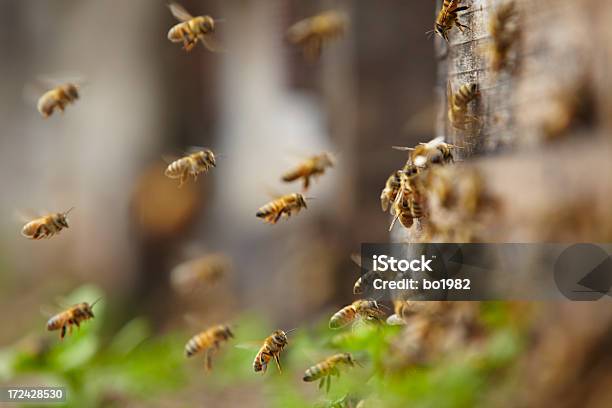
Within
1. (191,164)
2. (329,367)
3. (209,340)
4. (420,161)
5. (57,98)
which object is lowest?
(329,367)

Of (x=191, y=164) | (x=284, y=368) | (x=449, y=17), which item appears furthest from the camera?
(x=284, y=368)

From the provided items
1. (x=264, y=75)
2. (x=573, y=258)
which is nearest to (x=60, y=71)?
(x=264, y=75)

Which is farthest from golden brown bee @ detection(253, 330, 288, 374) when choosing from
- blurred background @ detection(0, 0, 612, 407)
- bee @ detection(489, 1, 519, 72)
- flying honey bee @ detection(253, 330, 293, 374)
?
bee @ detection(489, 1, 519, 72)

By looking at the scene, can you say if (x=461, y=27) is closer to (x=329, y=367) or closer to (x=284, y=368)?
(x=329, y=367)

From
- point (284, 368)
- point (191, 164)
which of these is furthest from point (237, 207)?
point (191, 164)

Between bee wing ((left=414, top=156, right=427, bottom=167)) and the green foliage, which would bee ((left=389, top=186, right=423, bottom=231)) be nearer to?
bee wing ((left=414, top=156, right=427, bottom=167))

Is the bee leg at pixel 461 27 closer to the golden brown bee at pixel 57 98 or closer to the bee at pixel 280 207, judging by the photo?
the bee at pixel 280 207

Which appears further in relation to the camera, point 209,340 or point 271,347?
point 209,340
